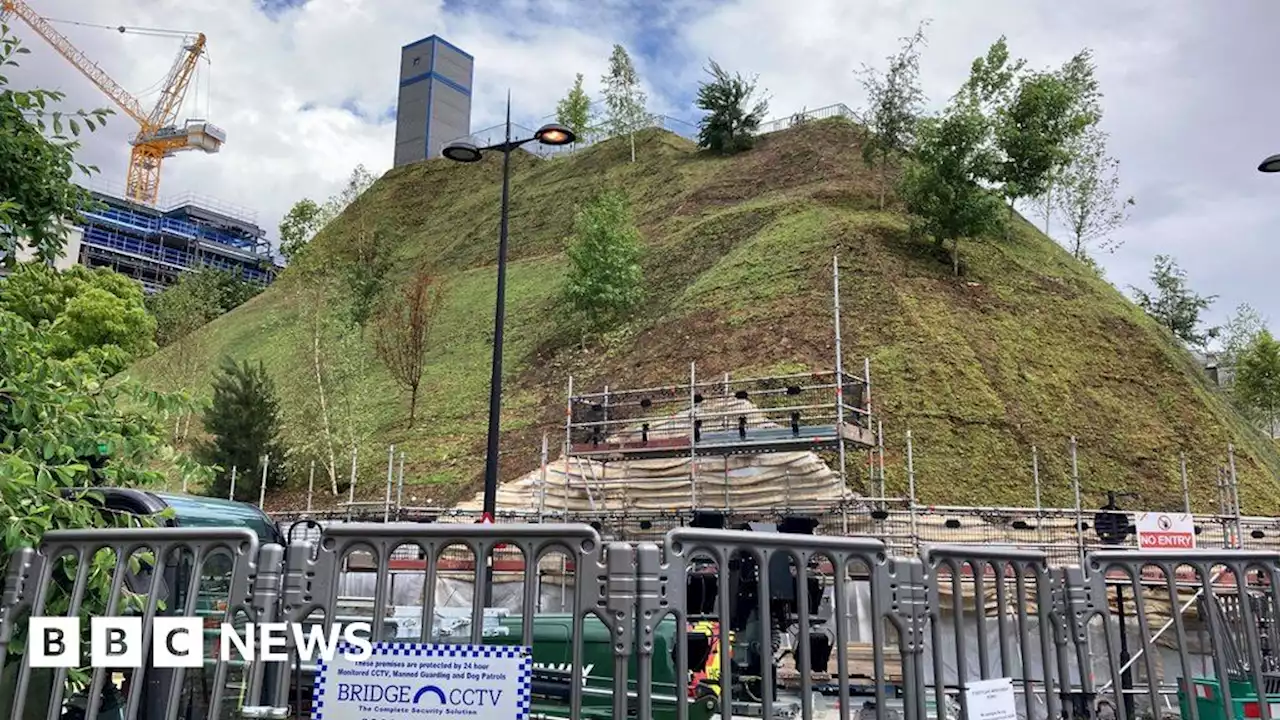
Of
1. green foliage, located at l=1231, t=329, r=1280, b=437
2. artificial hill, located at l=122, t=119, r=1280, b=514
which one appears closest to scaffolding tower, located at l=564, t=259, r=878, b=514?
artificial hill, located at l=122, t=119, r=1280, b=514

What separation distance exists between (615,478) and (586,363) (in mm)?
9101

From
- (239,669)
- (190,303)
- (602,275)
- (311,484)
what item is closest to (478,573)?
(239,669)

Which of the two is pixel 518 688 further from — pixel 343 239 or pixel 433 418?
pixel 343 239

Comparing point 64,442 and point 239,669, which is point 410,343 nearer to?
point 64,442

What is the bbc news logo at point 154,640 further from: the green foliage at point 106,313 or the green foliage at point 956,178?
the green foliage at point 106,313

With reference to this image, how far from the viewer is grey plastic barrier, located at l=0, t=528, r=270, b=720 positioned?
11.6 ft

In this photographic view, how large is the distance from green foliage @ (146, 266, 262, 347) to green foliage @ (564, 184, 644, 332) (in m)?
23.3

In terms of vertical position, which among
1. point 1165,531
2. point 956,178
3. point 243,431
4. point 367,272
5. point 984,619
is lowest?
point 984,619

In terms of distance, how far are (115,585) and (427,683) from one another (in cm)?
150

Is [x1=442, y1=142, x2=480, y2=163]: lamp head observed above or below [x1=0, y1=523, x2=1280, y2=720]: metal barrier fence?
above

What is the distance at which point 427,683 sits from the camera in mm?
3342

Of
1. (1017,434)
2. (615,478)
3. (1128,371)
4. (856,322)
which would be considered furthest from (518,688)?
(1128,371)

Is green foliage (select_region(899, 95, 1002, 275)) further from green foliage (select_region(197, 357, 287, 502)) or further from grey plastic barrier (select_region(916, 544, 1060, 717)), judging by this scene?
grey plastic barrier (select_region(916, 544, 1060, 717))

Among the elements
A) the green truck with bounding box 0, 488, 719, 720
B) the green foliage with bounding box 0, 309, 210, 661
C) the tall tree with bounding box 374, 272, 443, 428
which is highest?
the tall tree with bounding box 374, 272, 443, 428
